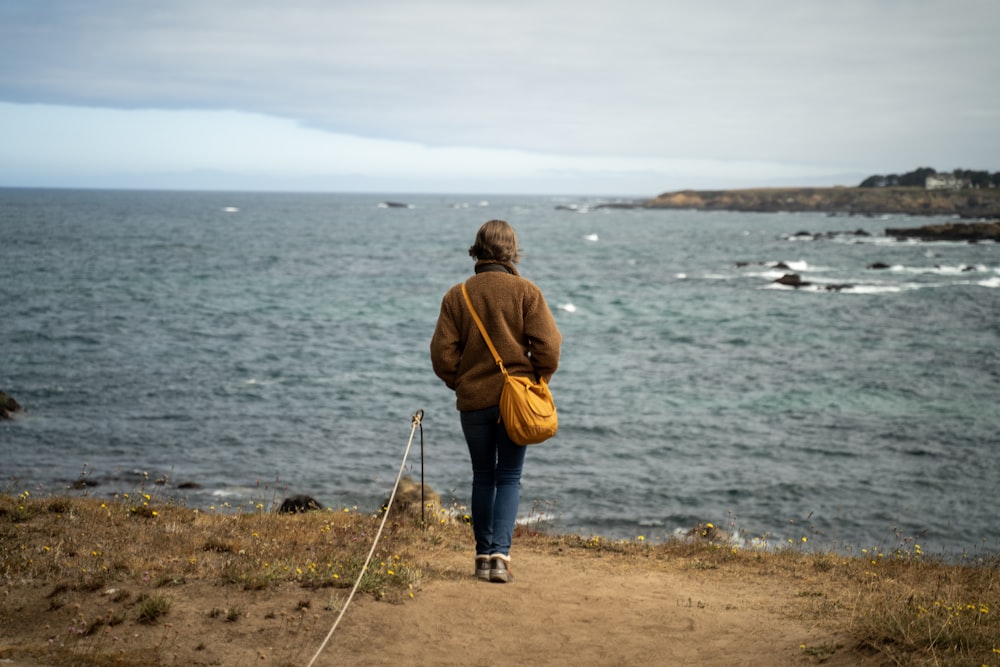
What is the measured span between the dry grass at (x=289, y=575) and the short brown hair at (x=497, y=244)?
2.50 metres

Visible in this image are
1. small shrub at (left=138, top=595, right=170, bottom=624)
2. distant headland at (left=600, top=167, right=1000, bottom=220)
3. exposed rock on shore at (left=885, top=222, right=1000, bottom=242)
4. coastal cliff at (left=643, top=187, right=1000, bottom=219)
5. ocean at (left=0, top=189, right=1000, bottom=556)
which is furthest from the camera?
distant headland at (left=600, top=167, right=1000, bottom=220)

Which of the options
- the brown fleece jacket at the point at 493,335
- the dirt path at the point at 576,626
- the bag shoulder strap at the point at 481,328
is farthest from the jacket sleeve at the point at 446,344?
the dirt path at the point at 576,626

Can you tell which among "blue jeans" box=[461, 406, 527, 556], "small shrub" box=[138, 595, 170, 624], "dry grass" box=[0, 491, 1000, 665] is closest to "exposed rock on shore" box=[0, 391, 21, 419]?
"dry grass" box=[0, 491, 1000, 665]

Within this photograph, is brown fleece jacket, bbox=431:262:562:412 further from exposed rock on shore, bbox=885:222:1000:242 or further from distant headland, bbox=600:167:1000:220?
distant headland, bbox=600:167:1000:220

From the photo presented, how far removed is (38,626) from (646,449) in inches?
643

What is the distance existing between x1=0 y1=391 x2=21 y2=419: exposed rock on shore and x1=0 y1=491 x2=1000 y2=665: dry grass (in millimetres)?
14842

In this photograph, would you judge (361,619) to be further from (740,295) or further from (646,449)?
(740,295)

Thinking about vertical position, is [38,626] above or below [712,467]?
above

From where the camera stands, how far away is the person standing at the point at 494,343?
6.32m

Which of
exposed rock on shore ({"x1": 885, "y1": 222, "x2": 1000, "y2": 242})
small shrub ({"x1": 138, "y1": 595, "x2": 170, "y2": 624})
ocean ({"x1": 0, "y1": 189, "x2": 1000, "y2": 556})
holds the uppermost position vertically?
exposed rock on shore ({"x1": 885, "y1": 222, "x2": 1000, "y2": 242})

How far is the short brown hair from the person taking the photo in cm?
634

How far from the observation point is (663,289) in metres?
54.1

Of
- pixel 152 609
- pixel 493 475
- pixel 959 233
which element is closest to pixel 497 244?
pixel 493 475

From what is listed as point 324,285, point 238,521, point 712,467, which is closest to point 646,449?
point 712,467
